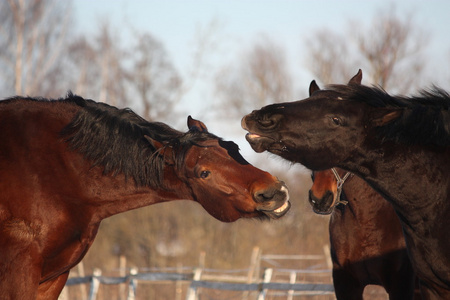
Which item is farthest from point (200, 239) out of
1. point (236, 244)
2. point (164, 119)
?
point (164, 119)

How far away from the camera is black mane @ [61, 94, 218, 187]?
492cm

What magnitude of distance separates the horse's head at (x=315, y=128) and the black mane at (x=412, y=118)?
0.18 feet

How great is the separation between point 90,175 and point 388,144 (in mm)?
2443

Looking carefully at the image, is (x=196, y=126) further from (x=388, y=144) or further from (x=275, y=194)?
(x=388, y=144)

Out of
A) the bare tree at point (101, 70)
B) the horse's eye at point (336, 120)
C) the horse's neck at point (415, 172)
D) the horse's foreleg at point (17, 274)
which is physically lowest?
the horse's foreleg at point (17, 274)

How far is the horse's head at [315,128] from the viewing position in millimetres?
3750

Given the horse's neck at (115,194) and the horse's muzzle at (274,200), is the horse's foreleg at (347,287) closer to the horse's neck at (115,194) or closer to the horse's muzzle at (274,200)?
the horse's muzzle at (274,200)

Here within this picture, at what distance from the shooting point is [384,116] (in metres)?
3.76

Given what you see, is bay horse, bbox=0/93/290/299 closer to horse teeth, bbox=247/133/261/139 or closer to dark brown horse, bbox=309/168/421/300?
horse teeth, bbox=247/133/261/139

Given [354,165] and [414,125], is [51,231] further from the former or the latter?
[414,125]

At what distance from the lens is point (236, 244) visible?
818 inches

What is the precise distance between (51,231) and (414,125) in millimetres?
2736

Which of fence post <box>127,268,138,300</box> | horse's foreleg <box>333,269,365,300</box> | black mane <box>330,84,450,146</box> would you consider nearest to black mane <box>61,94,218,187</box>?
black mane <box>330,84,450,146</box>

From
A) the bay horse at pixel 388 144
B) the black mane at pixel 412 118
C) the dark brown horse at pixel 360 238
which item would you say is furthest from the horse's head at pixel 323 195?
the black mane at pixel 412 118
